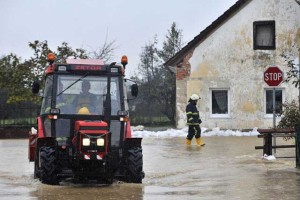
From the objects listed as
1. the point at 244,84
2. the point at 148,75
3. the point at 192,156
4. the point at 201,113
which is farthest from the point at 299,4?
the point at 148,75

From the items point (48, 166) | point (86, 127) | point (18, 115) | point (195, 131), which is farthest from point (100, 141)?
point (18, 115)

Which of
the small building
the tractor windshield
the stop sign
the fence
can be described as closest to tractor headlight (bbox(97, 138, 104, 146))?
the tractor windshield

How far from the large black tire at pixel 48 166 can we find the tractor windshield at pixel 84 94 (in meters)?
1.07

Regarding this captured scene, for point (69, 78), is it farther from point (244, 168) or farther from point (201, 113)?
point (201, 113)

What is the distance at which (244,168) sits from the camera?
16844mm

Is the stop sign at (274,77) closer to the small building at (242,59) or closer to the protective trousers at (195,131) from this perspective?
the protective trousers at (195,131)

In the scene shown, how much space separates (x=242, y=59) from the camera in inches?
1355

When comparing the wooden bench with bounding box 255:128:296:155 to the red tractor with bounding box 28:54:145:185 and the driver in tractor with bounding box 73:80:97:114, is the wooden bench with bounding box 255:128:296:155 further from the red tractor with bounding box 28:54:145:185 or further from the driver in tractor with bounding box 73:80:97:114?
the driver in tractor with bounding box 73:80:97:114

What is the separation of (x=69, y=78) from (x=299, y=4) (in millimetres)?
21888

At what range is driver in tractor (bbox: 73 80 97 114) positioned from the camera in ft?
45.5

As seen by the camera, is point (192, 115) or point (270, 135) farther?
point (192, 115)

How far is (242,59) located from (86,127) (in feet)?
73.5

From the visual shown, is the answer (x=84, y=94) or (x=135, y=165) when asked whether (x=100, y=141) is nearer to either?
(x=135, y=165)

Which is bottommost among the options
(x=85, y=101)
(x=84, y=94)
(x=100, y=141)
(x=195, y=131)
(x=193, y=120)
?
(x=195, y=131)
